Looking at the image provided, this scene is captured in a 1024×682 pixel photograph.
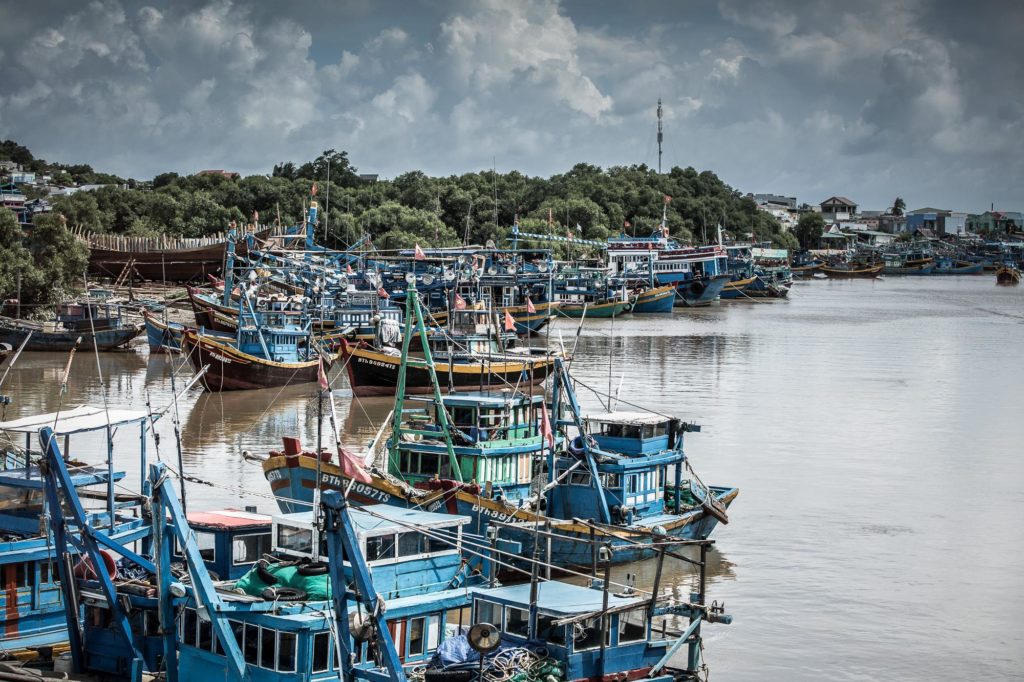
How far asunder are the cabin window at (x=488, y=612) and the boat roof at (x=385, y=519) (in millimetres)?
1500

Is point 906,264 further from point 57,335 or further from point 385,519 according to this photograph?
point 385,519

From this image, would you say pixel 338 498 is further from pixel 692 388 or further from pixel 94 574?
pixel 692 388

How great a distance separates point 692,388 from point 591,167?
10206 cm

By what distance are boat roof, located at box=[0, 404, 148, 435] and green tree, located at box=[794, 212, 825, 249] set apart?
175m

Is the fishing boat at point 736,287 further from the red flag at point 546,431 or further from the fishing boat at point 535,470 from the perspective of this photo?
the red flag at point 546,431

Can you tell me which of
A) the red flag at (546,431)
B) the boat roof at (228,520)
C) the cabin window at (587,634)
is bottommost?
the cabin window at (587,634)

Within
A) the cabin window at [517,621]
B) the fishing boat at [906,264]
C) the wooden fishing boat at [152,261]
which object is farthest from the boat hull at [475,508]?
the fishing boat at [906,264]

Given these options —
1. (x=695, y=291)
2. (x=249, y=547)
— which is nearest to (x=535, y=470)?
(x=249, y=547)

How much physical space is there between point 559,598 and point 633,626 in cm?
93

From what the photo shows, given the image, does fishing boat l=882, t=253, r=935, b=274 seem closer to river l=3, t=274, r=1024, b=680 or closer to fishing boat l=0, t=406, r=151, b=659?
river l=3, t=274, r=1024, b=680

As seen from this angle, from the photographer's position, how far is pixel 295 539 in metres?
16.1

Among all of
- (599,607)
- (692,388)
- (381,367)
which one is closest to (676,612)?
(599,607)

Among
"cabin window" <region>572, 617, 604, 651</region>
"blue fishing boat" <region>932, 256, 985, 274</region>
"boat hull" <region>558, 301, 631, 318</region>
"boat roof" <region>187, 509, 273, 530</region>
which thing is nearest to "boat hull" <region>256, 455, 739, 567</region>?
"boat roof" <region>187, 509, 273, 530</region>

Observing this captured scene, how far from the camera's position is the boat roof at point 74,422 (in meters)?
18.1
